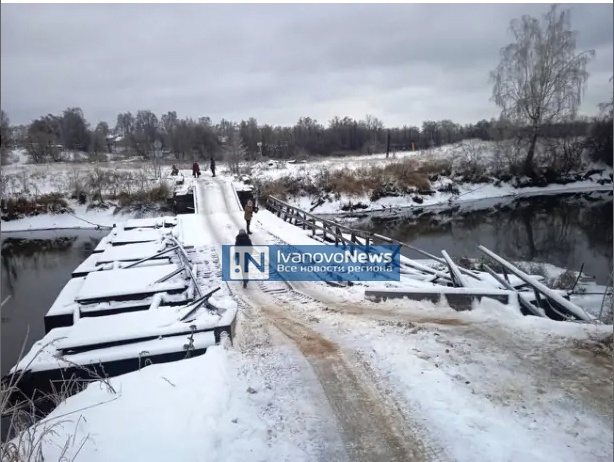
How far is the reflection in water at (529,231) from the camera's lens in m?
16.7

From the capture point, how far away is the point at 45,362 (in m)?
6.51

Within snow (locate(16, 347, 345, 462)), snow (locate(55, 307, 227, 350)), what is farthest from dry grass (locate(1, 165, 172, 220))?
snow (locate(16, 347, 345, 462))

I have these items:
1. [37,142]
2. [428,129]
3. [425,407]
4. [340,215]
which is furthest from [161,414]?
[428,129]

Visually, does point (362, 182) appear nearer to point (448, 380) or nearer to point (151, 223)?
point (151, 223)

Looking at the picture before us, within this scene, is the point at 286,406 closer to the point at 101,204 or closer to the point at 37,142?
the point at 101,204

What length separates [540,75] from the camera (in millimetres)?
32906

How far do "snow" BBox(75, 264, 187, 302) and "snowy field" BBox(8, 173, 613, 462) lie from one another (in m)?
3.36

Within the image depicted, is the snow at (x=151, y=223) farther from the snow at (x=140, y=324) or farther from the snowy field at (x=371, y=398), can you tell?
the snowy field at (x=371, y=398)

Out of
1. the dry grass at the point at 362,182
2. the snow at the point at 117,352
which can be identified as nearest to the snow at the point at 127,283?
the snow at the point at 117,352

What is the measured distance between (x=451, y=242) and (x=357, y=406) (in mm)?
16474

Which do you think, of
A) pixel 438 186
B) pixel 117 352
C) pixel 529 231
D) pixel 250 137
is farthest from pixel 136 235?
pixel 250 137

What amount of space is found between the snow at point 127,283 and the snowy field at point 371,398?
3.36 metres

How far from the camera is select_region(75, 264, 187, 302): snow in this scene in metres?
9.35

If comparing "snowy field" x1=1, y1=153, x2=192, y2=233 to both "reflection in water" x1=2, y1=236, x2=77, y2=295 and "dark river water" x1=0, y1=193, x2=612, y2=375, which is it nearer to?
"dark river water" x1=0, y1=193, x2=612, y2=375
